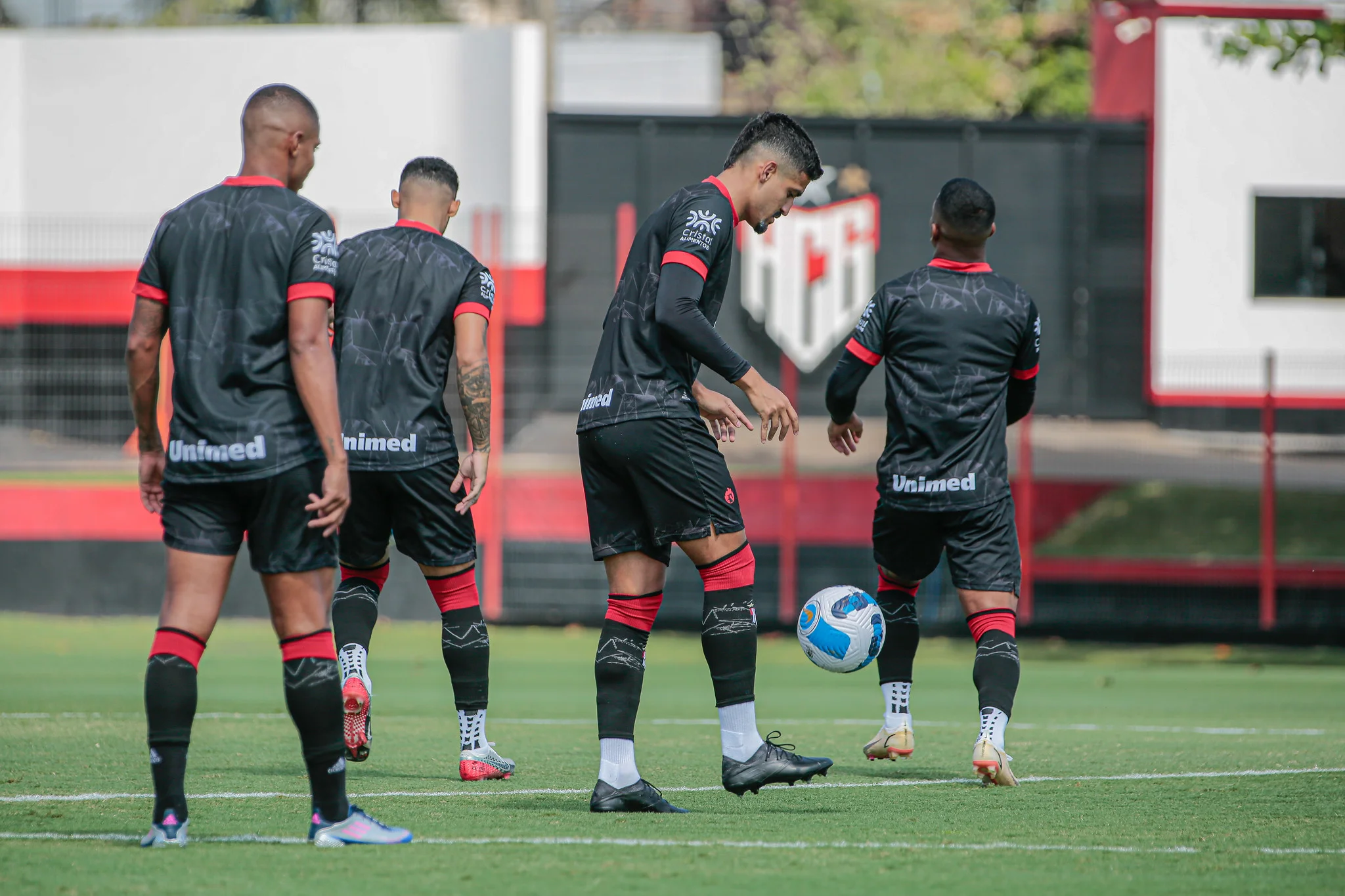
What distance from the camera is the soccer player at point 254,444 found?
427 centimetres

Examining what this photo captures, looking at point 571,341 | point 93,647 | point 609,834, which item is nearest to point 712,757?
point 609,834

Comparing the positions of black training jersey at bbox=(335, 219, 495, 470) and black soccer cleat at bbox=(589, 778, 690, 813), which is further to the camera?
black training jersey at bbox=(335, 219, 495, 470)

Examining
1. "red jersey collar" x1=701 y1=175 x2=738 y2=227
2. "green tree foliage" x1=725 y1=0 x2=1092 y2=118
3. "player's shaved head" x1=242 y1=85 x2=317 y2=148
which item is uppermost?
"green tree foliage" x1=725 y1=0 x2=1092 y2=118

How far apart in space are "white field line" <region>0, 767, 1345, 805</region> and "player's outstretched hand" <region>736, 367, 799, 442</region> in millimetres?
1423

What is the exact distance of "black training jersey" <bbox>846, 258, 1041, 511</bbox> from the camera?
593cm

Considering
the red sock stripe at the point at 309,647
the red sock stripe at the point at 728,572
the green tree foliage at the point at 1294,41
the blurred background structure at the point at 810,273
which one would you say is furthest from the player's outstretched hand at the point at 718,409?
the blurred background structure at the point at 810,273

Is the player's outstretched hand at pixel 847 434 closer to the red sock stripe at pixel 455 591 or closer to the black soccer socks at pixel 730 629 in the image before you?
the black soccer socks at pixel 730 629

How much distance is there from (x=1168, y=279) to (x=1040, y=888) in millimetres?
17826

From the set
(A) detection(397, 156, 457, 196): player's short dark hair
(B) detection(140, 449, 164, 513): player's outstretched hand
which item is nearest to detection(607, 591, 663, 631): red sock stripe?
(B) detection(140, 449, 164, 513): player's outstretched hand

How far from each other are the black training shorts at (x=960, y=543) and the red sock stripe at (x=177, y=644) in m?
2.82

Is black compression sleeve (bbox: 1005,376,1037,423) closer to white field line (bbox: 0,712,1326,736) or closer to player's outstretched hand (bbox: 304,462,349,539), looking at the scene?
white field line (bbox: 0,712,1326,736)

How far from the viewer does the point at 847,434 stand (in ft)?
20.8

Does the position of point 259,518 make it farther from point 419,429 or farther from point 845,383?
point 845,383

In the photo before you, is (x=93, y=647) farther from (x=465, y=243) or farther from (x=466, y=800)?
(x=466, y=800)
